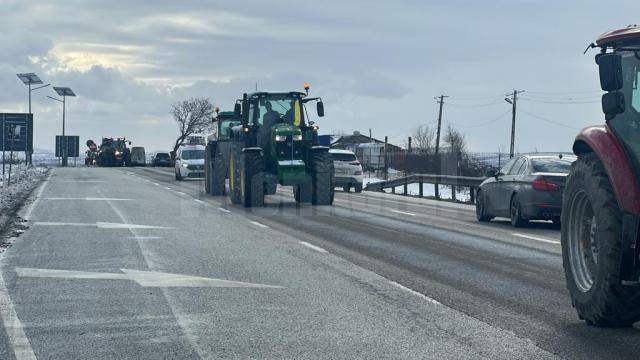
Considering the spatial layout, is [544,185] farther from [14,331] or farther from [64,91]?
[64,91]

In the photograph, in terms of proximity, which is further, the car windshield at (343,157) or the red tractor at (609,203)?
the car windshield at (343,157)

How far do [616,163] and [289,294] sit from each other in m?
3.72

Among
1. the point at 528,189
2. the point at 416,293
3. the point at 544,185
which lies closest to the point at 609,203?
the point at 416,293

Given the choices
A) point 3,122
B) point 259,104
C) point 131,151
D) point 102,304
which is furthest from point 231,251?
point 131,151

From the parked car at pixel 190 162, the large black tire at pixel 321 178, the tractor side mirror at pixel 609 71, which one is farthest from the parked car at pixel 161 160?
the tractor side mirror at pixel 609 71

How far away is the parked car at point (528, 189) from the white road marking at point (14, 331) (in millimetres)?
11781

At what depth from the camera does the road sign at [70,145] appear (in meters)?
106

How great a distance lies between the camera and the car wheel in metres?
20.3

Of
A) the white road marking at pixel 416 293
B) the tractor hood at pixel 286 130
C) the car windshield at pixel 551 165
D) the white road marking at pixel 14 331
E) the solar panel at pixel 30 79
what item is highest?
the solar panel at pixel 30 79

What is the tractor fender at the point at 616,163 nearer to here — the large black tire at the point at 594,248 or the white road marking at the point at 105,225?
the large black tire at the point at 594,248

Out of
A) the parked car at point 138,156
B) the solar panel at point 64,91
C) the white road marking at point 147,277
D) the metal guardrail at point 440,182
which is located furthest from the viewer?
the solar panel at point 64,91

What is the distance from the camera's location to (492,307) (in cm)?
959

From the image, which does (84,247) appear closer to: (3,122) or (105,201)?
(105,201)

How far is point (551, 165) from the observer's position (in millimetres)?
20344
